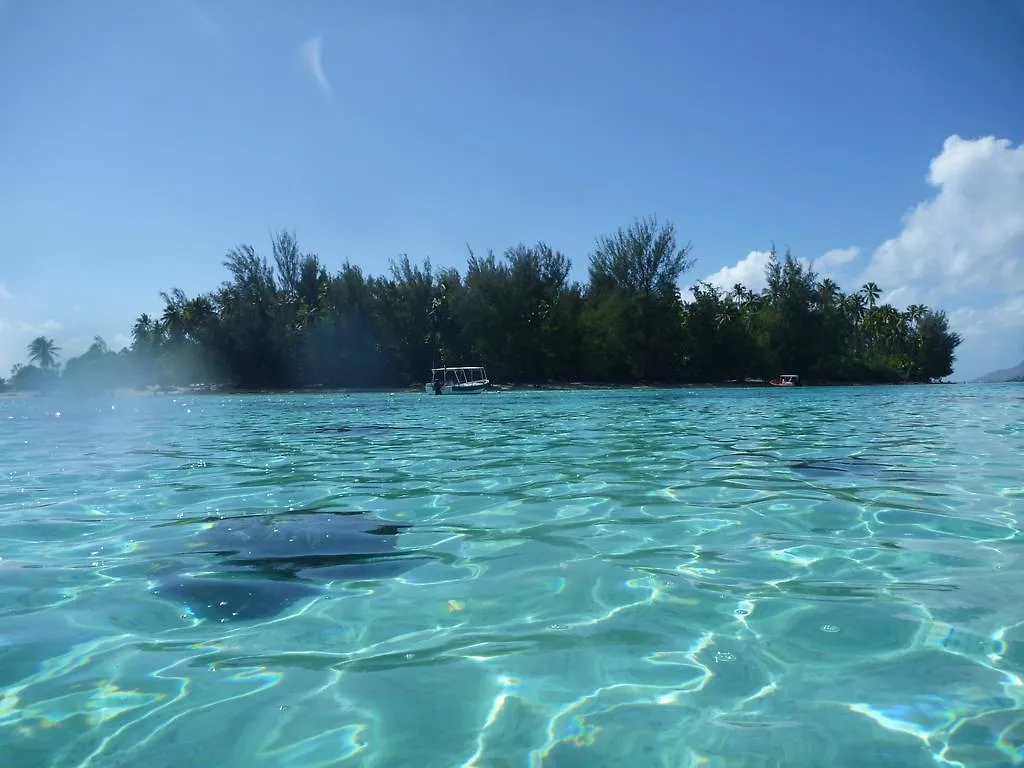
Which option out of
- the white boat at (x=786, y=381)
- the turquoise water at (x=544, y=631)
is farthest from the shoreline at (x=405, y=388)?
Result: the turquoise water at (x=544, y=631)

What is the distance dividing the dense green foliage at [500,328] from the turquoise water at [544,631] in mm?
46366

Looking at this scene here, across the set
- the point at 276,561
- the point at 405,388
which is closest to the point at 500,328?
the point at 405,388

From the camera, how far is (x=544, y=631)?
3080 millimetres

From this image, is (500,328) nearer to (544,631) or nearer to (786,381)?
(786,381)

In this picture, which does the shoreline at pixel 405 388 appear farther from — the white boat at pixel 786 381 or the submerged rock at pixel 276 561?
the submerged rock at pixel 276 561

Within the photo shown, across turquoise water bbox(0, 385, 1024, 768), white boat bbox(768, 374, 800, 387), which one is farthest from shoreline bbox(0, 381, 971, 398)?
turquoise water bbox(0, 385, 1024, 768)

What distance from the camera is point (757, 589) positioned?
358cm

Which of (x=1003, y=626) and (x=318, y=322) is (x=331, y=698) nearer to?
(x=1003, y=626)

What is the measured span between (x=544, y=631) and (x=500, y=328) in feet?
166

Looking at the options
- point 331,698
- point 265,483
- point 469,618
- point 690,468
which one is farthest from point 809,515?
point 265,483

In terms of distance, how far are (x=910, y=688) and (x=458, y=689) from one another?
161 centimetres

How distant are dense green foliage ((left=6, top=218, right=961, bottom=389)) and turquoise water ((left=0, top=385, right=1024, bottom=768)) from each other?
46.4 m

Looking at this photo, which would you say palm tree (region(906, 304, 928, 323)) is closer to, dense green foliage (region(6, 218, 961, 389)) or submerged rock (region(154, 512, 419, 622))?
dense green foliage (region(6, 218, 961, 389))

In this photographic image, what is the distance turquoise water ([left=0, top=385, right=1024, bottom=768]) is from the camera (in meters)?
2.23
